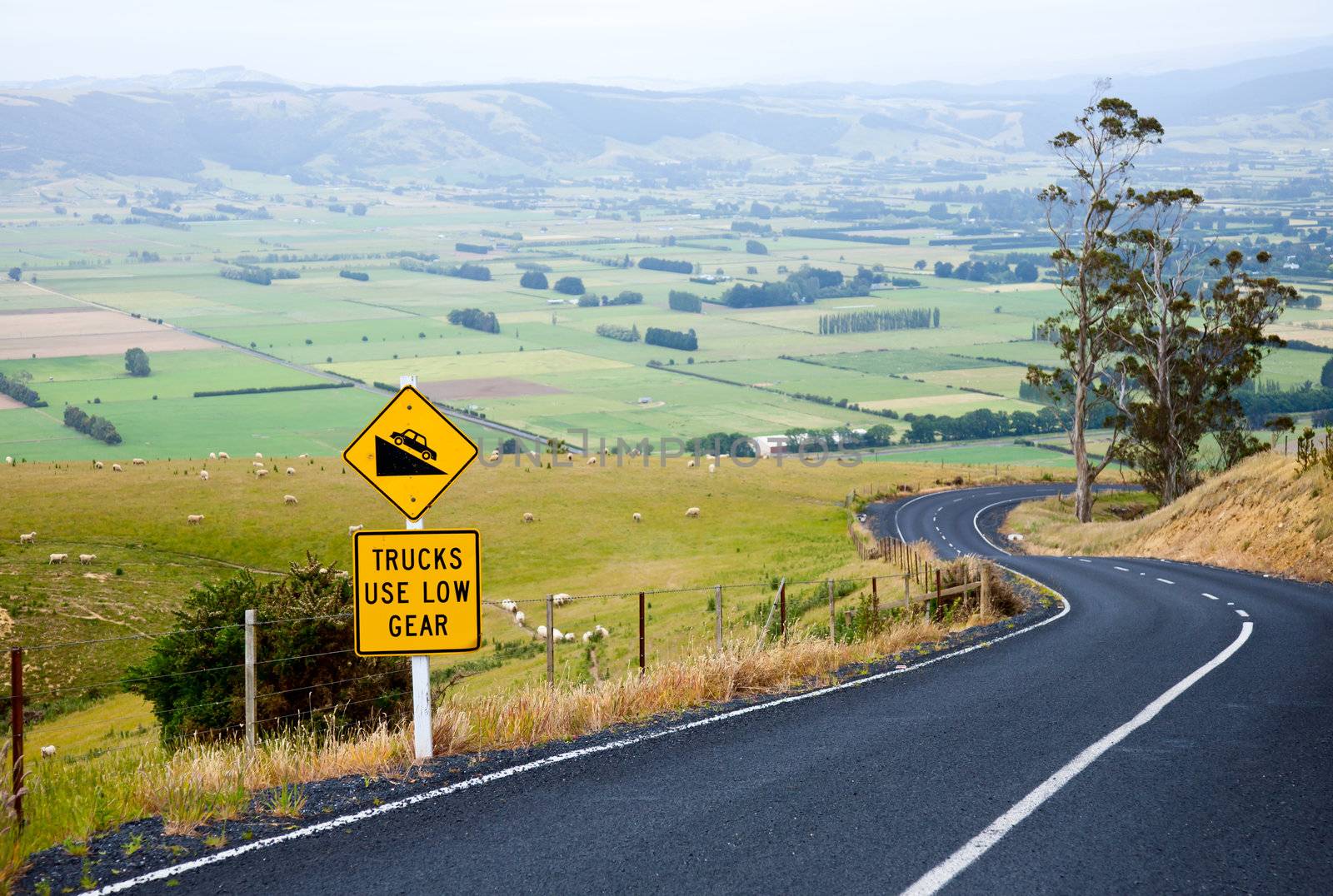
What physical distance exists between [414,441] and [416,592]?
1191 millimetres

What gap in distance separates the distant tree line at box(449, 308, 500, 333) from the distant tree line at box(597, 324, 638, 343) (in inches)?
565

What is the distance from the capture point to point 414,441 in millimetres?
10219

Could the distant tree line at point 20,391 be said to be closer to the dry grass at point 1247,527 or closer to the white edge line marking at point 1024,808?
the dry grass at point 1247,527

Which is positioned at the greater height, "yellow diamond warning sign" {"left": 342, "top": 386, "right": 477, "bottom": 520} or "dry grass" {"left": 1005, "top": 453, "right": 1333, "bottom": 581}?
"yellow diamond warning sign" {"left": 342, "top": 386, "right": 477, "bottom": 520}

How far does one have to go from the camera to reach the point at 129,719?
2862cm

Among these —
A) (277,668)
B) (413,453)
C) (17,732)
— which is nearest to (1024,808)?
(413,453)

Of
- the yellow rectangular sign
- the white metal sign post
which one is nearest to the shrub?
the white metal sign post

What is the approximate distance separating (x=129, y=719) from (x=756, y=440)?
235 feet

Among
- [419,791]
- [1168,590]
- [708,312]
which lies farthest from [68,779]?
[708,312]

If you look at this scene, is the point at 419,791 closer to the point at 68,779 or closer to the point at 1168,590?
the point at 68,779

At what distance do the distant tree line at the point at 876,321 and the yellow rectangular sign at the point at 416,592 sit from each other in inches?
6452

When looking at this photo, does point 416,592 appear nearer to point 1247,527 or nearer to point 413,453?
point 413,453

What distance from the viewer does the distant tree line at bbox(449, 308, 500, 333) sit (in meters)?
176

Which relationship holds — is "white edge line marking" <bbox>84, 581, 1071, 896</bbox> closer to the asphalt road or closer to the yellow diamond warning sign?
the asphalt road
